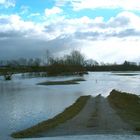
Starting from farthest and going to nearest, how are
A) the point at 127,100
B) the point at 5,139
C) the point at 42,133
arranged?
the point at 127,100, the point at 42,133, the point at 5,139

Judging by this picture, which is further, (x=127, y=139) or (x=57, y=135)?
(x=57, y=135)

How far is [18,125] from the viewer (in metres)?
28.5

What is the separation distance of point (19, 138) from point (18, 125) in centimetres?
620

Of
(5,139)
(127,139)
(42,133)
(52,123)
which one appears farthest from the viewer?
(52,123)

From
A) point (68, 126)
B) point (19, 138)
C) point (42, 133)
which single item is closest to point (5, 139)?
point (19, 138)

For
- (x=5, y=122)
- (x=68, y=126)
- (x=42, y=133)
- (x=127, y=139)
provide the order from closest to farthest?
(x=127, y=139) → (x=42, y=133) → (x=68, y=126) → (x=5, y=122)

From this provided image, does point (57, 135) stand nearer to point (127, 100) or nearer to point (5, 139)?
point (5, 139)

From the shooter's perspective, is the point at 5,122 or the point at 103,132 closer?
the point at 103,132

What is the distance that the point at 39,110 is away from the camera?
38.9 metres

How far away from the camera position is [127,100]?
150ft

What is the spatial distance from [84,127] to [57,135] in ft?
9.58

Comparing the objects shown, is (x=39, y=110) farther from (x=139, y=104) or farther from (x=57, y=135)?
(x=57, y=135)

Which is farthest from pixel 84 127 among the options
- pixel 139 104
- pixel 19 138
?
pixel 139 104

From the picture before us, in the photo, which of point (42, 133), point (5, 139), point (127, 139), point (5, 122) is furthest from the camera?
point (5, 122)
